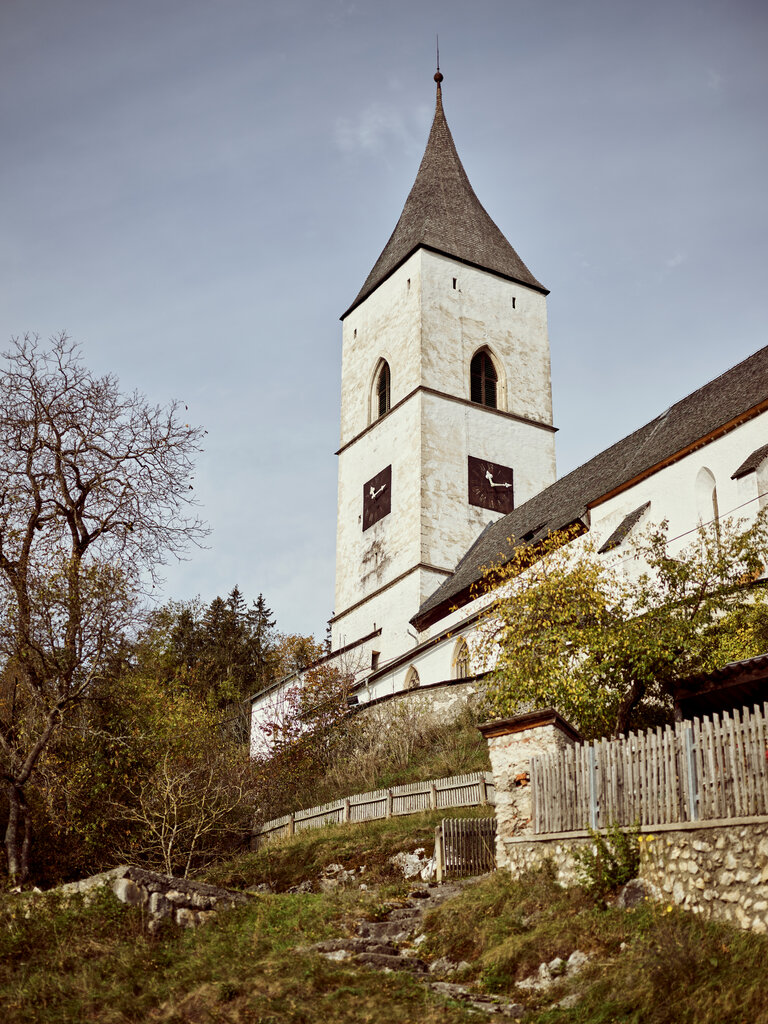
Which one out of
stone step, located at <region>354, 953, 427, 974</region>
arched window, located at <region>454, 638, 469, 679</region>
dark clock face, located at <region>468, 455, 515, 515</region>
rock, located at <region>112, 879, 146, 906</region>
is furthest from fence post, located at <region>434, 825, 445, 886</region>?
dark clock face, located at <region>468, 455, 515, 515</region>

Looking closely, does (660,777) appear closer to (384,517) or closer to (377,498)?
(384,517)

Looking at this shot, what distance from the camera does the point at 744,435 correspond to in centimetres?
2370

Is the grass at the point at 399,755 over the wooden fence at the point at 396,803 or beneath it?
over

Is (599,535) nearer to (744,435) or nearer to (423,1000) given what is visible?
(744,435)

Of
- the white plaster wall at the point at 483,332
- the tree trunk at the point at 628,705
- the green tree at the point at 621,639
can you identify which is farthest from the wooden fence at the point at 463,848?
the white plaster wall at the point at 483,332

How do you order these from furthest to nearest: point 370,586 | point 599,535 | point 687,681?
1. point 370,586
2. point 599,535
3. point 687,681

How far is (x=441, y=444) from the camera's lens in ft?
134

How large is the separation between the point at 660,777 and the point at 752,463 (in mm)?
12894

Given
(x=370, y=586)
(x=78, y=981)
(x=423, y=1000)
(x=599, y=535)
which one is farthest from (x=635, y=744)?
(x=370, y=586)

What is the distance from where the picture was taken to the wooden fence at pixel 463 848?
14.6 m

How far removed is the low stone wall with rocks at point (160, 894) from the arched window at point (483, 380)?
32363mm

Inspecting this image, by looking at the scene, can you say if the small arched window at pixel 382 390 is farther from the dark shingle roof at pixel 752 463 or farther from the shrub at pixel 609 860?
the shrub at pixel 609 860

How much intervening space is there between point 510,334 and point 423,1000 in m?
38.5

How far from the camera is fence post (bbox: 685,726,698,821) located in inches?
408
